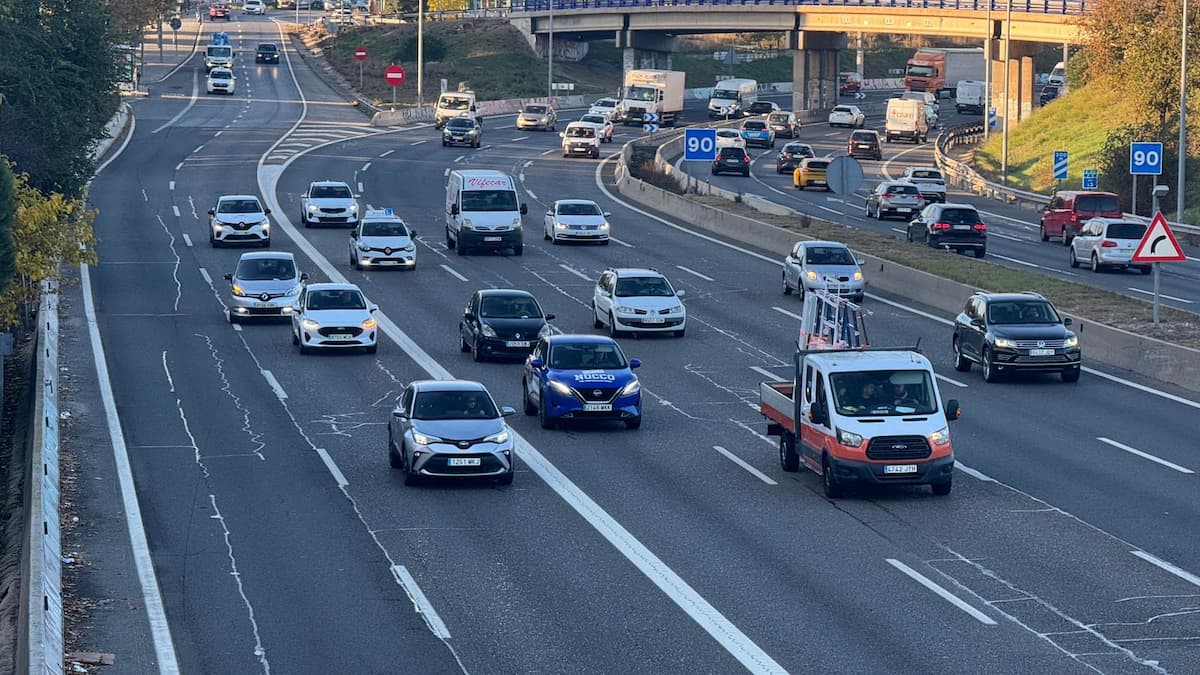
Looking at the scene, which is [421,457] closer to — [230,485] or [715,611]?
[230,485]

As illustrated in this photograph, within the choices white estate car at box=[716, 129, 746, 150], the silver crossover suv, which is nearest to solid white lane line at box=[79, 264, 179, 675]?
the silver crossover suv

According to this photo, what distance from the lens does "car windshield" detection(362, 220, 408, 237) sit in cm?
5028

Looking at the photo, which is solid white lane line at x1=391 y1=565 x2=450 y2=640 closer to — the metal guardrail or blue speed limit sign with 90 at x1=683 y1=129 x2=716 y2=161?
the metal guardrail

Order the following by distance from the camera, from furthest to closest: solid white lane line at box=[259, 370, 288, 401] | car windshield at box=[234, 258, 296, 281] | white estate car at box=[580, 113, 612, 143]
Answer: white estate car at box=[580, 113, 612, 143]
car windshield at box=[234, 258, 296, 281]
solid white lane line at box=[259, 370, 288, 401]

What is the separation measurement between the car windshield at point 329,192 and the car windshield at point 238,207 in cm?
482

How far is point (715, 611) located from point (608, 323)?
21.5 meters

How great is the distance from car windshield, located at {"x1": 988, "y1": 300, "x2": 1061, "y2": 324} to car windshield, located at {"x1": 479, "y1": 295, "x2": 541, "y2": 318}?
9.08m

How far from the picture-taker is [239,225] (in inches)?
2110

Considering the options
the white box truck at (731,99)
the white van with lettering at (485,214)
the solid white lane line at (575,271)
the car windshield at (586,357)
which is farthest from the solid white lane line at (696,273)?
the white box truck at (731,99)

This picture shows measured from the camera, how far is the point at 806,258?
44.6m

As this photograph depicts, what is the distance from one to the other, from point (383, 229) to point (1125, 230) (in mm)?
21053

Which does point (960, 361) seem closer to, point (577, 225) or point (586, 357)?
point (586, 357)

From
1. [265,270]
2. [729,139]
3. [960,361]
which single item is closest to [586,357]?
[960,361]

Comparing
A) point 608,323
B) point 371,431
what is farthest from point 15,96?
point 371,431
